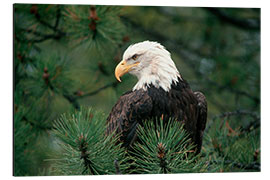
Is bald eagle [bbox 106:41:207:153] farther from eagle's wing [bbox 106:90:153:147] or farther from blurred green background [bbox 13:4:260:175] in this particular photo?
blurred green background [bbox 13:4:260:175]

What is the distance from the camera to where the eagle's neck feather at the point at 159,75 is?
2.24 meters

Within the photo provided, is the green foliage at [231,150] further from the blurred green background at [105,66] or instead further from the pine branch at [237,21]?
the pine branch at [237,21]

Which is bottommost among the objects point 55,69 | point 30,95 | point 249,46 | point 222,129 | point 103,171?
point 103,171

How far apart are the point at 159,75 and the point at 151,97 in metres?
0.15

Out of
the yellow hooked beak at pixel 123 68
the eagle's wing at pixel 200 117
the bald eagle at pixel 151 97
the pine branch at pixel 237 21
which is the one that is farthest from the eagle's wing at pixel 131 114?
the pine branch at pixel 237 21

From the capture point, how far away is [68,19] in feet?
8.78

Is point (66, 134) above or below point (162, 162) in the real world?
above

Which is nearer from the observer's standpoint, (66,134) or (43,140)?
(66,134)

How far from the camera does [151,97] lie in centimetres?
218

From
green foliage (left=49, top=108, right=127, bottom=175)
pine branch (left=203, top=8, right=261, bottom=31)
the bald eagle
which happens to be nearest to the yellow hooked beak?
the bald eagle

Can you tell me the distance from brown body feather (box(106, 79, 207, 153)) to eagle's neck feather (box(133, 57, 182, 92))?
3 cm
